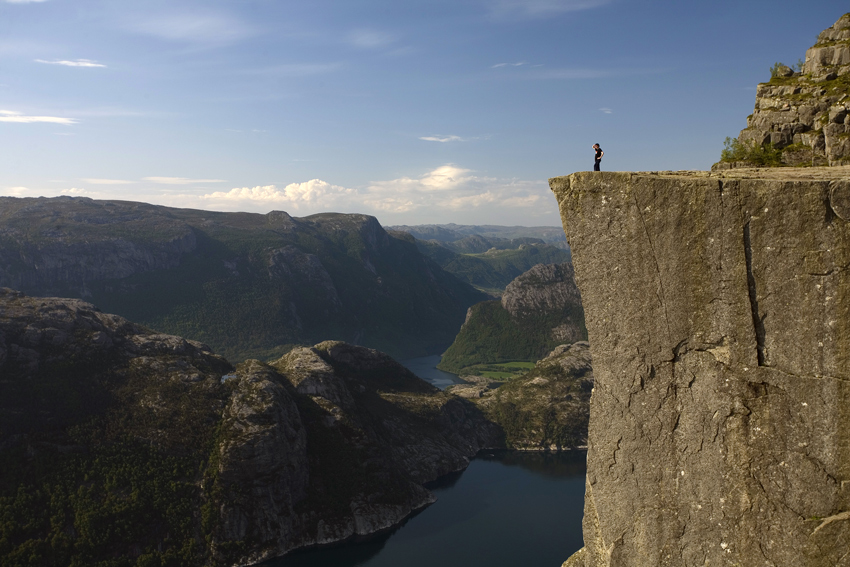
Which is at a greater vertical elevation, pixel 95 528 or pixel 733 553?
pixel 733 553

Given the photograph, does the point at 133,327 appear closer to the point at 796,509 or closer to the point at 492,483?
the point at 492,483

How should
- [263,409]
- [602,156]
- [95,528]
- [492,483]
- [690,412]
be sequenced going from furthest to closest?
[492,483], [263,409], [95,528], [602,156], [690,412]

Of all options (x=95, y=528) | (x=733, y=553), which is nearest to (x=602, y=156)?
(x=733, y=553)

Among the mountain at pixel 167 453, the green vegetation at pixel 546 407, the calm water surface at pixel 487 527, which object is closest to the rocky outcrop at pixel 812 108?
the calm water surface at pixel 487 527

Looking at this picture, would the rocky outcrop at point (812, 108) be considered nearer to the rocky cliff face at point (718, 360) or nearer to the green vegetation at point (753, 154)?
the green vegetation at point (753, 154)

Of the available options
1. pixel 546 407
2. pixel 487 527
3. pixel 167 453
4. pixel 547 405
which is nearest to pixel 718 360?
pixel 167 453

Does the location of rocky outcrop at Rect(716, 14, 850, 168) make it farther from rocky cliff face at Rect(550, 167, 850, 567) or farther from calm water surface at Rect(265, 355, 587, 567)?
calm water surface at Rect(265, 355, 587, 567)
